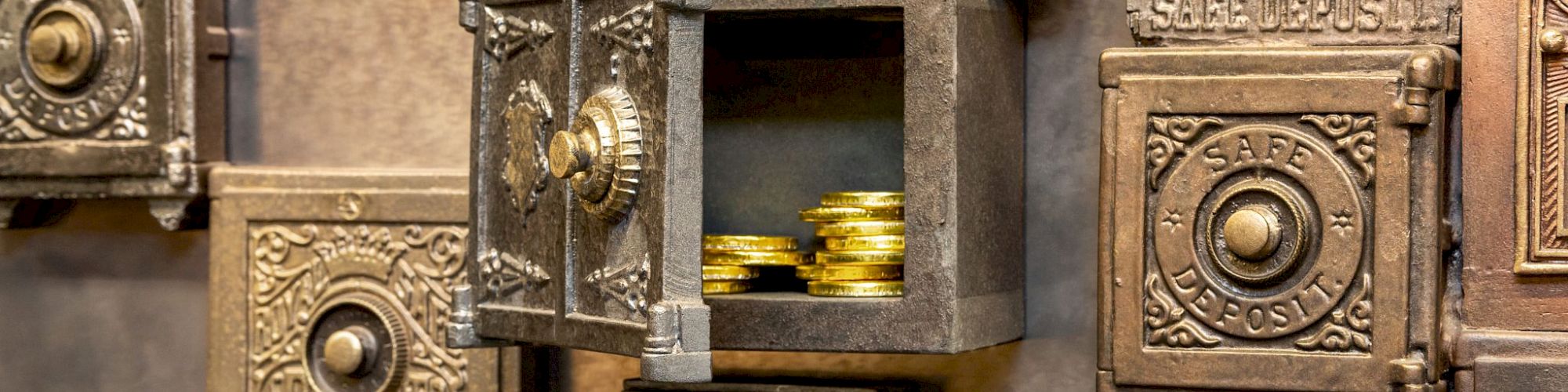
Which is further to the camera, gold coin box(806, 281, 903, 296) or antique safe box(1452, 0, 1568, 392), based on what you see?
gold coin box(806, 281, 903, 296)

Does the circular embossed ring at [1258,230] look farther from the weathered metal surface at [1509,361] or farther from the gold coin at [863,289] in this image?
the gold coin at [863,289]

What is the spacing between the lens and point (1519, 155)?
2.40m

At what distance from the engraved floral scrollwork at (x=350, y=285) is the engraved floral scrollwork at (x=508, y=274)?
19.2 inches

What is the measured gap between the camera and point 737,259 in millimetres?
2863

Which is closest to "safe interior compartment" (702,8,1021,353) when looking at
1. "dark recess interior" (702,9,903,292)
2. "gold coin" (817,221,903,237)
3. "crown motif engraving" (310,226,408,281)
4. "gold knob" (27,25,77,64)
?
"dark recess interior" (702,9,903,292)

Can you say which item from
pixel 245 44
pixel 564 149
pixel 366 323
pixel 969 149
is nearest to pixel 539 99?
pixel 564 149

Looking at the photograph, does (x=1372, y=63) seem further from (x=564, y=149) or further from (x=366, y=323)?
(x=366, y=323)

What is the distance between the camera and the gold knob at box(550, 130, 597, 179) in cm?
245

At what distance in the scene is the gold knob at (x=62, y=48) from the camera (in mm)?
3424

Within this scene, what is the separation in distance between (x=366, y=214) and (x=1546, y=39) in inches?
88.3

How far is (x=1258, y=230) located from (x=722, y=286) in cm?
94

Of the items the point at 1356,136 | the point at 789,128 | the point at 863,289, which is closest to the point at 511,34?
the point at 789,128

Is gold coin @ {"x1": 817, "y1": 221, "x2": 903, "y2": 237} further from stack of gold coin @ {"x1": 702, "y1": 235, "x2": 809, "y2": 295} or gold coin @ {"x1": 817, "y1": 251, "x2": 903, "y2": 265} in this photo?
stack of gold coin @ {"x1": 702, "y1": 235, "x2": 809, "y2": 295}

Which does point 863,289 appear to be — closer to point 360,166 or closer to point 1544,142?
point 1544,142
